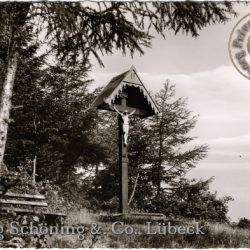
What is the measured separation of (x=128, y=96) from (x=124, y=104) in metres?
0.59

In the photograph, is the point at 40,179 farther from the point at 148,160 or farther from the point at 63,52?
the point at 63,52

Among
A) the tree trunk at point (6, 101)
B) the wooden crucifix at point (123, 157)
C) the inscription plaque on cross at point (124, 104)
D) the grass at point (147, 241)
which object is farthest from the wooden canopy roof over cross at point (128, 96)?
the grass at point (147, 241)

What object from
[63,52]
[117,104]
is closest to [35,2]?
[63,52]

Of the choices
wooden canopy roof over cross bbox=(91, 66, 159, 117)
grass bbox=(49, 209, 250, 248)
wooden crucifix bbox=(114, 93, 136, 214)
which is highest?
wooden canopy roof over cross bbox=(91, 66, 159, 117)

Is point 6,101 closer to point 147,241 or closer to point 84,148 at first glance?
point 147,241

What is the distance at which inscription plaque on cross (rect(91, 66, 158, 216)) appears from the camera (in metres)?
10.0

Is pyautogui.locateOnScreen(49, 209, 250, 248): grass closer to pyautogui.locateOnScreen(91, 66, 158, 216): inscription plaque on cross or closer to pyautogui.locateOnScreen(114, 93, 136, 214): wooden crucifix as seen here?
pyautogui.locateOnScreen(114, 93, 136, 214): wooden crucifix

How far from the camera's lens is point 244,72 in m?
8.31

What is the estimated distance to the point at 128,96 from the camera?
11.2m

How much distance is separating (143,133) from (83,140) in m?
2.69

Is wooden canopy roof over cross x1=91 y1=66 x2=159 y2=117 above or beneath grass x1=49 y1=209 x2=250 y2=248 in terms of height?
above

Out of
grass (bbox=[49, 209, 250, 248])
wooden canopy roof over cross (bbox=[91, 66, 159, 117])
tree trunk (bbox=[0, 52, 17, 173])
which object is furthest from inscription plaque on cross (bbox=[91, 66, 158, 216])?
tree trunk (bbox=[0, 52, 17, 173])

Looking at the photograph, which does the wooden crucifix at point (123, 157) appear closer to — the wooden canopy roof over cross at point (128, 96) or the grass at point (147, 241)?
the wooden canopy roof over cross at point (128, 96)

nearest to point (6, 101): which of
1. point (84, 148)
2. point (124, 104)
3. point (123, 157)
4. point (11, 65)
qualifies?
point (11, 65)
